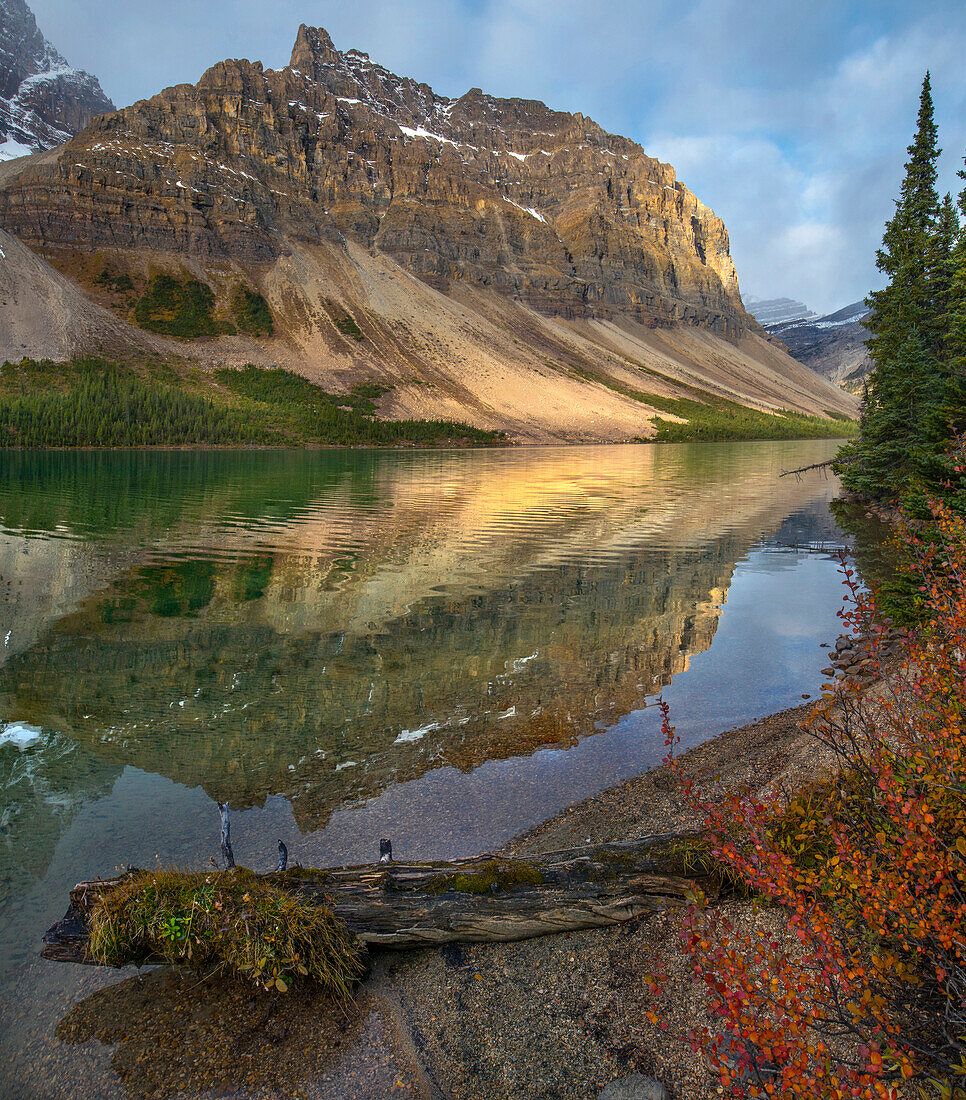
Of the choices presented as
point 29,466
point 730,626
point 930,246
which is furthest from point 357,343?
point 730,626

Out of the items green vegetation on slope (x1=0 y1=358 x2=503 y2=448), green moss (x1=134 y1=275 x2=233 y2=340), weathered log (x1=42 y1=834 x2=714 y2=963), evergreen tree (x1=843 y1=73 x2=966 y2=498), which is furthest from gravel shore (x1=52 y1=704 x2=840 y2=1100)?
green moss (x1=134 y1=275 x2=233 y2=340)

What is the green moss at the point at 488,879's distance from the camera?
5875 mm

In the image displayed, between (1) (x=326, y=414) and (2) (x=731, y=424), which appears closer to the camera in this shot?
(1) (x=326, y=414)

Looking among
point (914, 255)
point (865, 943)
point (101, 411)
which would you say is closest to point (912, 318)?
point (914, 255)

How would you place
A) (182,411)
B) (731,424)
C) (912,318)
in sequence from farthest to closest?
(731,424), (182,411), (912,318)

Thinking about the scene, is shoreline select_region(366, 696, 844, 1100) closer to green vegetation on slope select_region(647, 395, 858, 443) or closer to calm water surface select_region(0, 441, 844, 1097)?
calm water surface select_region(0, 441, 844, 1097)

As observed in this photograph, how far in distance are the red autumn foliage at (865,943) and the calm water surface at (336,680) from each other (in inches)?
154

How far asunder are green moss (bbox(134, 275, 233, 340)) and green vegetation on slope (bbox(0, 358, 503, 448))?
18.4 meters

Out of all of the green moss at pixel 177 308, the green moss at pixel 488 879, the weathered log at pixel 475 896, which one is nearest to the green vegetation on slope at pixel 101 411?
the green moss at pixel 177 308

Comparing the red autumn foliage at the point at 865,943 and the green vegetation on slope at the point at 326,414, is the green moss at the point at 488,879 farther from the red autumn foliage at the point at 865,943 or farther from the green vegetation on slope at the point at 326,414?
the green vegetation on slope at the point at 326,414

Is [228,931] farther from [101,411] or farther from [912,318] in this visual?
[101,411]

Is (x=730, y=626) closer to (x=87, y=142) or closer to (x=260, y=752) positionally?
(x=260, y=752)

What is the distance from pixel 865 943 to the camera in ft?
14.1

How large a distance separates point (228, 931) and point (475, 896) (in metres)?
1.96
